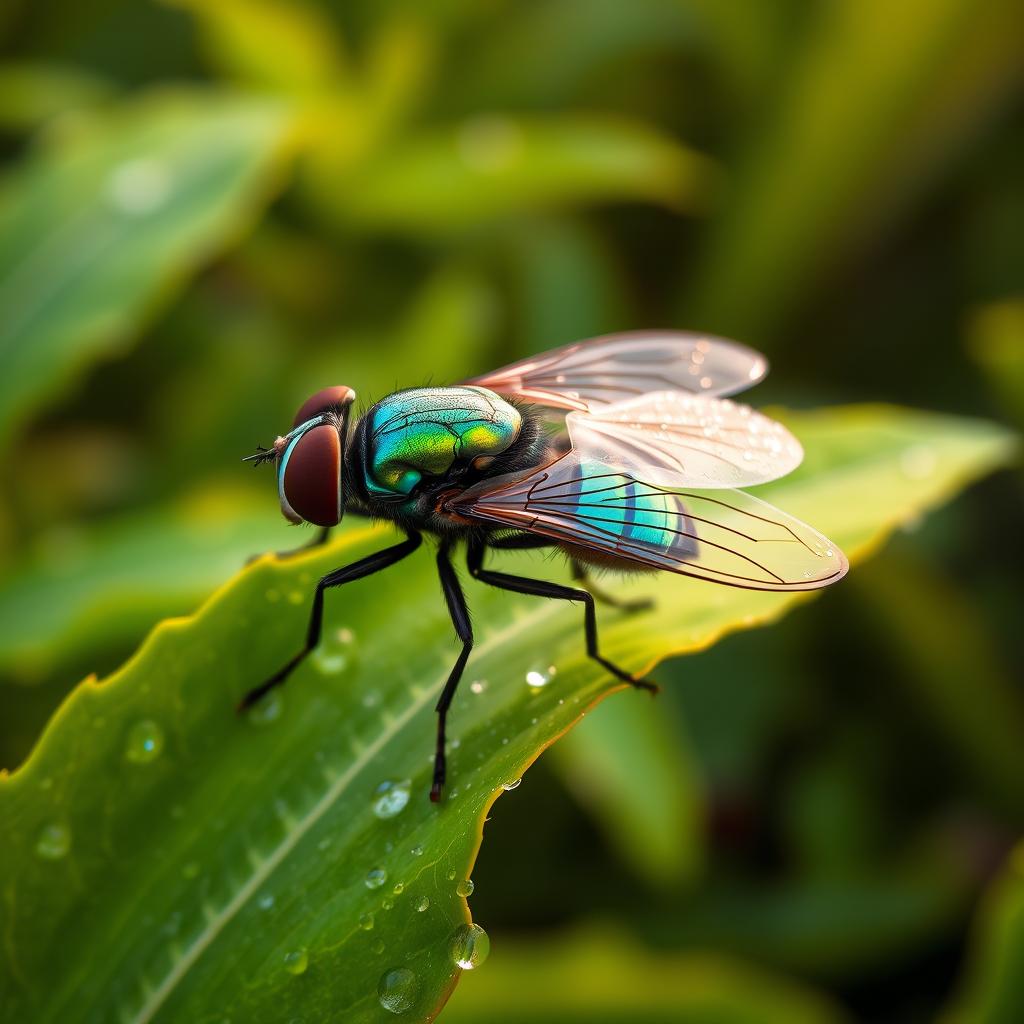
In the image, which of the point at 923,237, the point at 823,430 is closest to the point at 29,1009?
the point at 823,430

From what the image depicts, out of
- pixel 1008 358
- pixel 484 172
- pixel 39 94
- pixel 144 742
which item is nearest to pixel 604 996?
pixel 144 742

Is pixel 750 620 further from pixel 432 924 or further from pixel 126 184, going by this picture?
pixel 126 184

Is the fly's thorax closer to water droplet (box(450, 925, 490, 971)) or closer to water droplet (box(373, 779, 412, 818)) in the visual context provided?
water droplet (box(373, 779, 412, 818))

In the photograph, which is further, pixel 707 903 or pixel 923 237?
pixel 923 237

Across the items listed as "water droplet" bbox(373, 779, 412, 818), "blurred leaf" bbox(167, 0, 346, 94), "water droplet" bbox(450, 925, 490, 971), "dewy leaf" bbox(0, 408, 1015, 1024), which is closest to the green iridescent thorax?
"dewy leaf" bbox(0, 408, 1015, 1024)

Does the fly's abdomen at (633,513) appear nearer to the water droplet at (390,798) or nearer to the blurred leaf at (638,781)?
the water droplet at (390,798)

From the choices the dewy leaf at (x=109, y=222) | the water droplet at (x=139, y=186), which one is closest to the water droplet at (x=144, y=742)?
the dewy leaf at (x=109, y=222)

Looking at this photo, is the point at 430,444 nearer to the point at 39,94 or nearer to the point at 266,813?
the point at 266,813

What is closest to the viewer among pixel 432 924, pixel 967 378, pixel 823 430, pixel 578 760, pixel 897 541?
pixel 432 924
